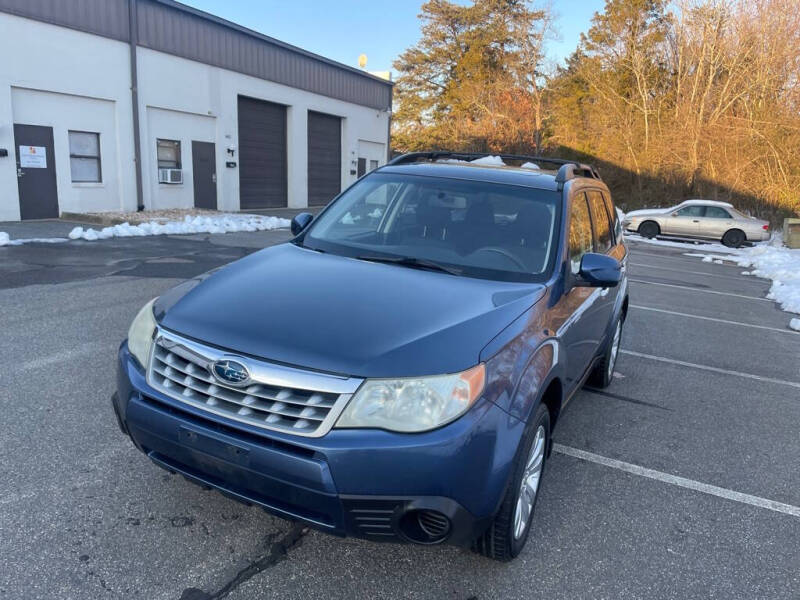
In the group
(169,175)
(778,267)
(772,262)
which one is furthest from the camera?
(169,175)

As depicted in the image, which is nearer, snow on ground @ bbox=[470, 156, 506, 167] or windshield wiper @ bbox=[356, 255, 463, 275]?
windshield wiper @ bbox=[356, 255, 463, 275]

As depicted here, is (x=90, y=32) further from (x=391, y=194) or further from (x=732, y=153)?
(x=732, y=153)

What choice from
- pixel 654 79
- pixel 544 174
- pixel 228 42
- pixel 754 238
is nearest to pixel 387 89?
pixel 228 42

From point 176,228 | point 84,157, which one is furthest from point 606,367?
point 84,157

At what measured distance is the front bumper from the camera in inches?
83.0

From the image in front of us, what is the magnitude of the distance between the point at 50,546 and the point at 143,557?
16.4 inches

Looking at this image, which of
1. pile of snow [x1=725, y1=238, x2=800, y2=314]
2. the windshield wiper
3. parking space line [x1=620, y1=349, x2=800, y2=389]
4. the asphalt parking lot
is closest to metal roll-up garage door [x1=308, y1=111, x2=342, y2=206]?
pile of snow [x1=725, y1=238, x2=800, y2=314]

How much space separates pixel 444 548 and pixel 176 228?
535 inches

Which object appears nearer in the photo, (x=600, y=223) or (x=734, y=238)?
(x=600, y=223)

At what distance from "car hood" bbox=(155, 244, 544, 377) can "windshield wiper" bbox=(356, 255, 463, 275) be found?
0.26 feet

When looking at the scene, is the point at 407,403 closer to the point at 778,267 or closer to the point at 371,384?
the point at 371,384

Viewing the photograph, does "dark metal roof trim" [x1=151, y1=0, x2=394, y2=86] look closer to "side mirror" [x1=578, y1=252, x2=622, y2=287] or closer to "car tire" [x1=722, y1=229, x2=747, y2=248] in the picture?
"car tire" [x1=722, y1=229, x2=747, y2=248]

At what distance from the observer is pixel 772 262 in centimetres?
1594

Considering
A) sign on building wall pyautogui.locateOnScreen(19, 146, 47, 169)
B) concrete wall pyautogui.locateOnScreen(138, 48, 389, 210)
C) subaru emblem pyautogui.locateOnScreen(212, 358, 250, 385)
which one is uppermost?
concrete wall pyautogui.locateOnScreen(138, 48, 389, 210)
